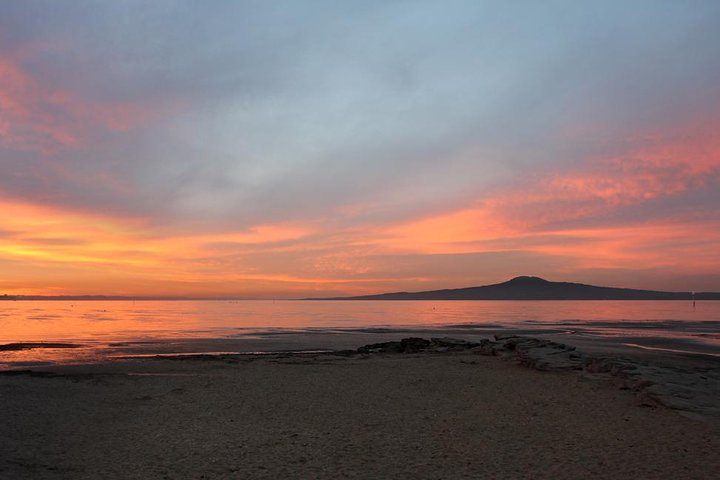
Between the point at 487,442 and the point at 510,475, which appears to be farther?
the point at 487,442

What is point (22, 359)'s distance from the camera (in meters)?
28.8

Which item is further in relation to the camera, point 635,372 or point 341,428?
point 635,372

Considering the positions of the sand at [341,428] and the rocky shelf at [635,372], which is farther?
the rocky shelf at [635,372]

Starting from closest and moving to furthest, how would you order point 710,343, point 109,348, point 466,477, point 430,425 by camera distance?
1. point 466,477
2. point 430,425
3. point 109,348
4. point 710,343

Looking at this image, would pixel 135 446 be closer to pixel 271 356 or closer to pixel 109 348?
pixel 271 356

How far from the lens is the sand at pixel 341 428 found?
10016mm

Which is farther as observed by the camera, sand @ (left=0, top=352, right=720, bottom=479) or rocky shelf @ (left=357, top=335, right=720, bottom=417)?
rocky shelf @ (left=357, top=335, right=720, bottom=417)

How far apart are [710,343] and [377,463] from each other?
42.7 m

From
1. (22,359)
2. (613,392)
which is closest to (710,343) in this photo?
(613,392)

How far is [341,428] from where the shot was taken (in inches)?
521

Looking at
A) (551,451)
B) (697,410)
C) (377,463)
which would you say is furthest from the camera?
(697,410)

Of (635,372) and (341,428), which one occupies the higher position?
(635,372)

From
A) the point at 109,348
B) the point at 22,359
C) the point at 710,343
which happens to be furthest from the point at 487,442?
the point at 710,343

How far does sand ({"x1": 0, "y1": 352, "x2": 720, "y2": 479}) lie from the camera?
32.9 ft
